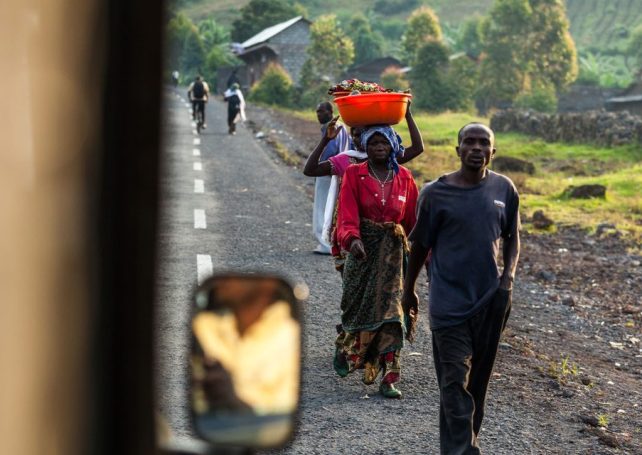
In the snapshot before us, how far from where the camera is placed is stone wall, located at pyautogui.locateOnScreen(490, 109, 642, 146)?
37.4m

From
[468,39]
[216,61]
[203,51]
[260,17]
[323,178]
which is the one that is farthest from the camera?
[468,39]

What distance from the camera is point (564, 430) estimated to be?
659 cm

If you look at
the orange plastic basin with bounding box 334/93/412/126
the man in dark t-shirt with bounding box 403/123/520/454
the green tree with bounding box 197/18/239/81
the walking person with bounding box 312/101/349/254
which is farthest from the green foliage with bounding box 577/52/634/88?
the man in dark t-shirt with bounding box 403/123/520/454

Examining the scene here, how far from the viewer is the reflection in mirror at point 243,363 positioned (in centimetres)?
155

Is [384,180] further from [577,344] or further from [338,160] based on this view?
[577,344]

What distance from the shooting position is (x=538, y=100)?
76.4 meters

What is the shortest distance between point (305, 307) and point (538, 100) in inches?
2716

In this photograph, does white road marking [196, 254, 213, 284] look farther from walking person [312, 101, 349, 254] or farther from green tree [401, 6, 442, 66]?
green tree [401, 6, 442, 66]

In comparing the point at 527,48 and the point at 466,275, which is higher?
the point at 466,275

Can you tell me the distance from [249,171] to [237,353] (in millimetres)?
20163

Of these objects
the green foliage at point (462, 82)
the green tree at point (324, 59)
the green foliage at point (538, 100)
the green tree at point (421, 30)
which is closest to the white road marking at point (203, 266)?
the green tree at point (324, 59)

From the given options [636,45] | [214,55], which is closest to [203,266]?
[214,55]

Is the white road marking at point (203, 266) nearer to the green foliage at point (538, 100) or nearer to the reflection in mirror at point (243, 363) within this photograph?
the reflection in mirror at point (243, 363)

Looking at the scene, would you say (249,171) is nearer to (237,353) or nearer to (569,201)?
(569,201)
